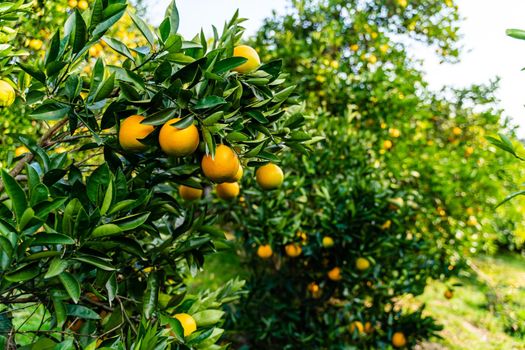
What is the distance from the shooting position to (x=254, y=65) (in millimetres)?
1264

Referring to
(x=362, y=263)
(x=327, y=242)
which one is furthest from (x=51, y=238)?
(x=362, y=263)

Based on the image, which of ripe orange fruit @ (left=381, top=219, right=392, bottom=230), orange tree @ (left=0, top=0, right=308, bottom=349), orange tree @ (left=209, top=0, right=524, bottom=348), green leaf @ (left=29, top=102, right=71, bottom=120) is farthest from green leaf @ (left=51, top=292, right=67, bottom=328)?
ripe orange fruit @ (left=381, top=219, right=392, bottom=230)

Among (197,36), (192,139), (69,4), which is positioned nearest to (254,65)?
(197,36)

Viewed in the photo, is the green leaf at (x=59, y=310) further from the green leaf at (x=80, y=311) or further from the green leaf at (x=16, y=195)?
the green leaf at (x=16, y=195)

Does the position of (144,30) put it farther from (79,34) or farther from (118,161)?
(118,161)

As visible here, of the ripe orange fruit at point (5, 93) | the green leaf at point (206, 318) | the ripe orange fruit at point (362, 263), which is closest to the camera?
the ripe orange fruit at point (5, 93)

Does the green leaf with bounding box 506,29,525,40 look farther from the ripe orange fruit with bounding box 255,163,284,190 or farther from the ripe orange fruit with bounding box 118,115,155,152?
the ripe orange fruit with bounding box 118,115,155,152

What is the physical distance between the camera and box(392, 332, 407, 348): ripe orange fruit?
117 inches

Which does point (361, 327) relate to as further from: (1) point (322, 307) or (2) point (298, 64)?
(2) point (298, 64)

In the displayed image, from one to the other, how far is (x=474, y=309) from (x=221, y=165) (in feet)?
18.1

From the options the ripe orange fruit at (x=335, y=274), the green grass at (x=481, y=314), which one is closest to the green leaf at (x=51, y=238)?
the ripe orange fruit at (x=335, y=274)

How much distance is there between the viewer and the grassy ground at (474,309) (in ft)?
11.6

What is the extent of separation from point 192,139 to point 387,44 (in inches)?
139

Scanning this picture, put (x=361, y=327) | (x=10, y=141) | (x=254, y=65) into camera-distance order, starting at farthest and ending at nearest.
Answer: (x=361, y=327) < (x=10, y=141) < (x=254, y=65)
